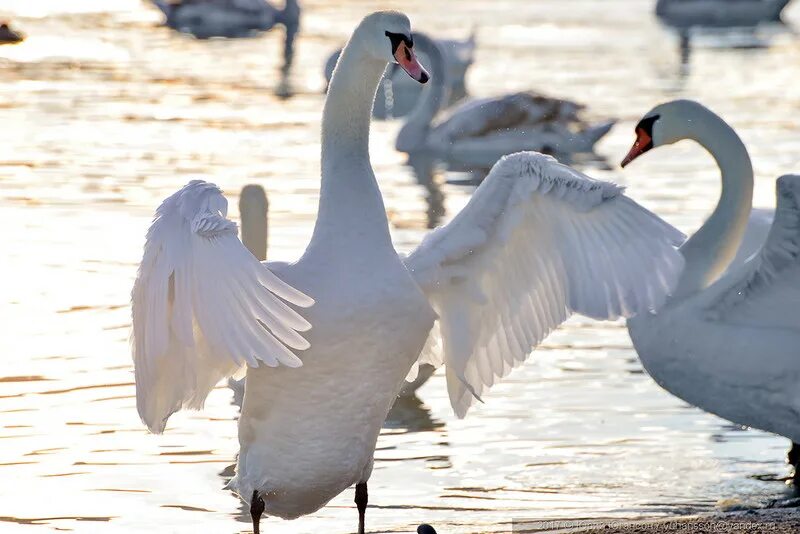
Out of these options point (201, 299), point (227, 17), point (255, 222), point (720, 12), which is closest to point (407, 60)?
point (201, 299)

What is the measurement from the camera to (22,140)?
1542 cm

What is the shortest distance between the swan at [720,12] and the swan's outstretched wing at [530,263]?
24.6 m

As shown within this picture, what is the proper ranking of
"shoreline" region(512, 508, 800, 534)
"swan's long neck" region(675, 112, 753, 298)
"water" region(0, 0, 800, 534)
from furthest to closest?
1. "swan's long neck" region(675, 112, 753, 298)
2. "water" region(0, 0, 800, 534)
3. "shoreline" region(512, 508, 800, 534)

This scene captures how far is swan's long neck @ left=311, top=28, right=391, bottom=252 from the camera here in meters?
4.94

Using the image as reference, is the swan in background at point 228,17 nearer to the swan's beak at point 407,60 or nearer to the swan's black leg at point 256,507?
the swan's black leg at point 256,507

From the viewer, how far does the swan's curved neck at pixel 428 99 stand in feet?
51.6

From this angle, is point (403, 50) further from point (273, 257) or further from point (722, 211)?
point (273, 257)

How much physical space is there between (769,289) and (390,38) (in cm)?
249

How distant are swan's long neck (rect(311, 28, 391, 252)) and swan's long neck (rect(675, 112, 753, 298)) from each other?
2583 millimetres

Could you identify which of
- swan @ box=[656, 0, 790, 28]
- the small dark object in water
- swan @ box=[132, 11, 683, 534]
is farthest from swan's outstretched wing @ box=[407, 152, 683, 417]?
swan @ box=[656, 0, 790, 28]

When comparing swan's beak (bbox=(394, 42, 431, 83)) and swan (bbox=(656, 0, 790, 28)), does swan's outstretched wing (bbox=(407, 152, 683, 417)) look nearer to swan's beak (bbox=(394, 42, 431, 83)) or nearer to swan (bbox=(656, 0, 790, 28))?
swan's beak (bbox=(394, 42, 431, 83))

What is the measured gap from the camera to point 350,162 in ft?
16.6

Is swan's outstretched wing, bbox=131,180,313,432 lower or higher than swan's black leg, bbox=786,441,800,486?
higher

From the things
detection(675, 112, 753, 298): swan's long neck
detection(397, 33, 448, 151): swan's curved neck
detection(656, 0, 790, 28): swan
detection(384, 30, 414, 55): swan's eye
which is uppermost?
detection(384, 30, 414, 55): swan's eye
